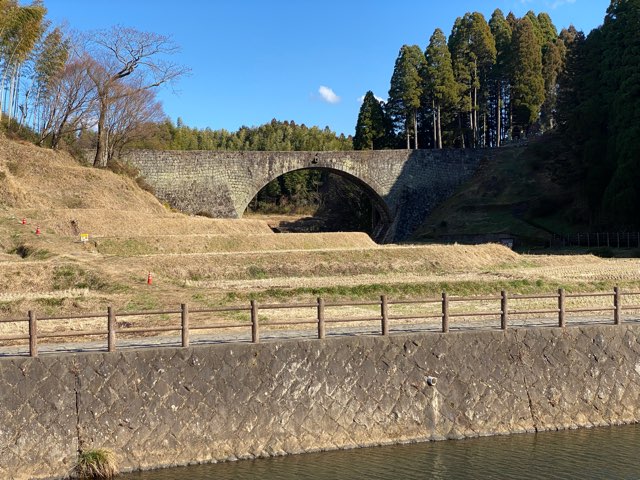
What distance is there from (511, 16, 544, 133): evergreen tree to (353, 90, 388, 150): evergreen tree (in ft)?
54.3

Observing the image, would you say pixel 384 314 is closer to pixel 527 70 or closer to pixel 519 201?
pixel 519 201

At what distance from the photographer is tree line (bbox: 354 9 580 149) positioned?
3231 inches

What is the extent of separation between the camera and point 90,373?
525 inches

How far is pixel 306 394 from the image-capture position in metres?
14.3

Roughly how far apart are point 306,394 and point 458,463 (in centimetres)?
328

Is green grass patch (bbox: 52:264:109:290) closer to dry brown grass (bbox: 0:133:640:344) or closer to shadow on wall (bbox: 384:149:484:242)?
dry brown grass (bbox: 0:133:640:344)

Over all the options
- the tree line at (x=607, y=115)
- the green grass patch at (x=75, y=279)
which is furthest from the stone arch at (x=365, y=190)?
the green grass patch at (x=75, y=279)

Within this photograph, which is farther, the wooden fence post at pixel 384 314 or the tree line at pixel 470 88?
the tree line at pixel 470 88

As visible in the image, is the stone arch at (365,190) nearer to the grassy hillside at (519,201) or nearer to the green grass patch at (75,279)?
the grassy hillside at (519,201)

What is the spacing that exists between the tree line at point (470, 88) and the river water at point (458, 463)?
68.4 metres

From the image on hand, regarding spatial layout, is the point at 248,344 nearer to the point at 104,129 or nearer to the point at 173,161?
the point at 104,129

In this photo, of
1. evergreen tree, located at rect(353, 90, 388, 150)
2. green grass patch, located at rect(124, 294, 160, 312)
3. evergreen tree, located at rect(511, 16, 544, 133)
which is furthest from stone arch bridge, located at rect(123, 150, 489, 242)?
green grass patch, located at rect(124, 294, 160, 312)

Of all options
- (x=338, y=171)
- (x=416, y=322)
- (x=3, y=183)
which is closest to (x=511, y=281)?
(x=416, y=322)

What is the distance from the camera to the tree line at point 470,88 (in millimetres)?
82062
